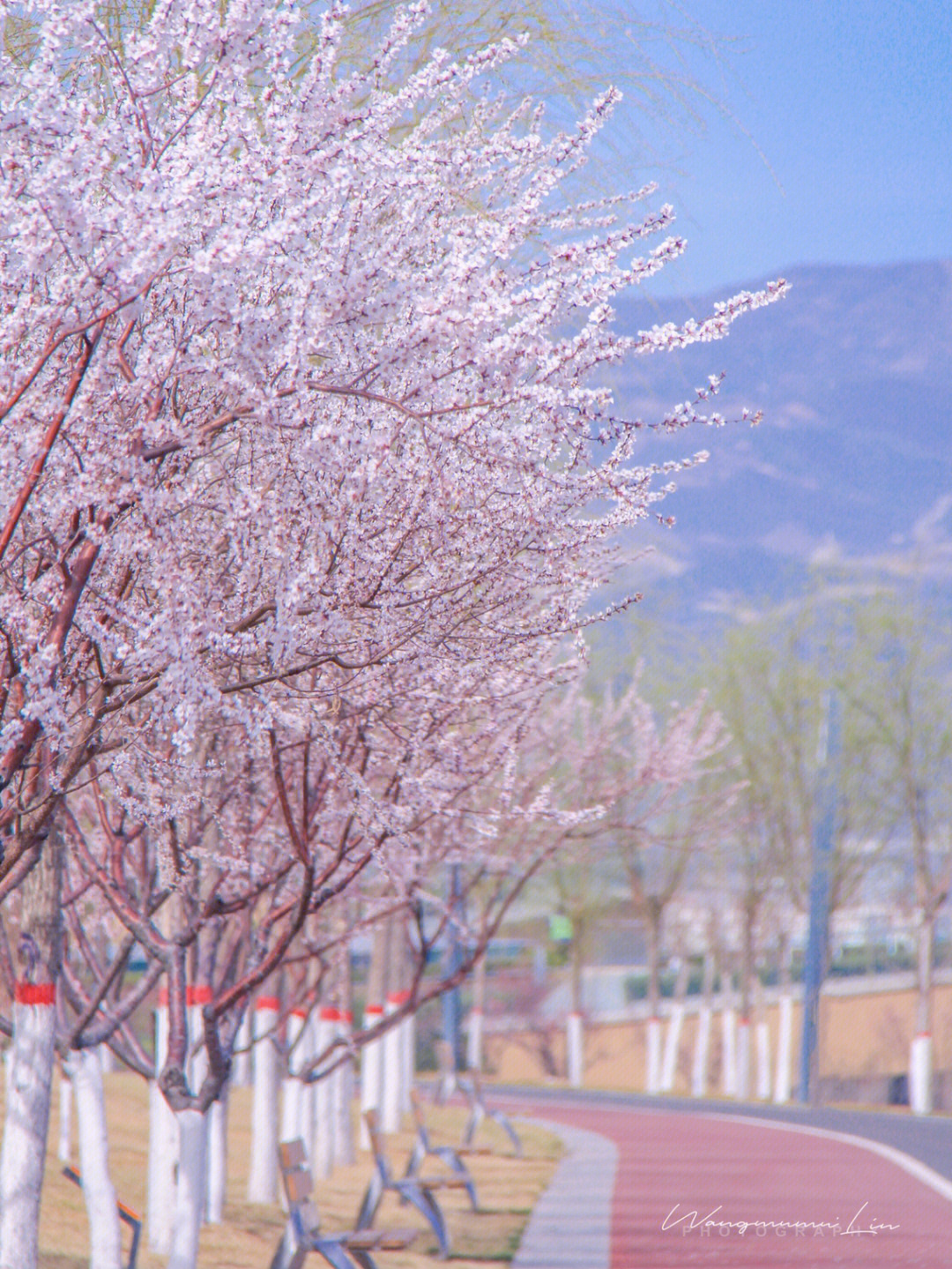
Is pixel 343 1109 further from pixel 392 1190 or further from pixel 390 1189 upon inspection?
pixel 390 1189

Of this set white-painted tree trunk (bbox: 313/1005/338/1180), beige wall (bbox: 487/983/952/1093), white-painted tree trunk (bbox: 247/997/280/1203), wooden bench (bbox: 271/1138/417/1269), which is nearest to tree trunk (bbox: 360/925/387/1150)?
white-painted tree trunk (bbox: 313/1005/338/1180)

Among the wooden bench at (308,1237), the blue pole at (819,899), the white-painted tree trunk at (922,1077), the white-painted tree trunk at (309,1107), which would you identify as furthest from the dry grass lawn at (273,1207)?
the blue pole at (819,899)

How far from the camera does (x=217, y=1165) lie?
11.5 metres

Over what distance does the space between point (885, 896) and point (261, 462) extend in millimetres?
36181

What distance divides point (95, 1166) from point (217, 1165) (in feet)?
14.6

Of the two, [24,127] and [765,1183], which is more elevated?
[24,127]

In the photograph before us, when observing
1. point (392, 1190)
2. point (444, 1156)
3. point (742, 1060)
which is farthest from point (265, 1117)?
point (742, 1060)

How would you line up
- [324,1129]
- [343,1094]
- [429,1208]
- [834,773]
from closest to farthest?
[429,1208]
[324,1129]
[343,1094]
[834,773]

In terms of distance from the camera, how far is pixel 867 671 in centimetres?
3581

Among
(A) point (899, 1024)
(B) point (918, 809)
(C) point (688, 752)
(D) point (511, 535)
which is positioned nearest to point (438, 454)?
(D) point (511, 535)

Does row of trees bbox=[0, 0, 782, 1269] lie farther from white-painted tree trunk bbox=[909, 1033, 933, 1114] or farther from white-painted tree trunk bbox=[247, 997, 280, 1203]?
white-painted tree trunk bbox=[909, 1033, 933, 1114]

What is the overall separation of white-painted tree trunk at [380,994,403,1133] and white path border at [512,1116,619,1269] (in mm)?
2261

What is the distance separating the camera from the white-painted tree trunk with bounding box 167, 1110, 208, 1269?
6.43 metres

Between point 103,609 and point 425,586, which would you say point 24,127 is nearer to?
point 103,609
